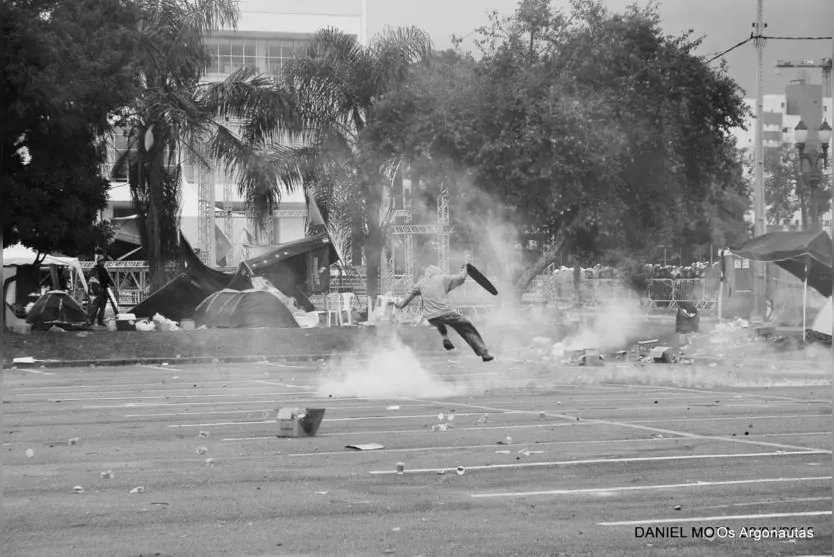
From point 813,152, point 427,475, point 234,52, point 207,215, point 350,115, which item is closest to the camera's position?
point 427,475

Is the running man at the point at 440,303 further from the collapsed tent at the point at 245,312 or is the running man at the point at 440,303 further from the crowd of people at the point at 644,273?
the crowd of people at the point at 644,273

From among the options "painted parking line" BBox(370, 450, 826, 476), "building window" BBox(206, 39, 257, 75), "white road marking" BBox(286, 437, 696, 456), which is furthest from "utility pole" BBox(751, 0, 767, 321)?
"building window" BBox(206, 39, 257, 75)

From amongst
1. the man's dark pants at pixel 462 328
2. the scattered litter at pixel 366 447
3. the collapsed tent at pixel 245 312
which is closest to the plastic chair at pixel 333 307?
the collapsed tent at pixel 245 312

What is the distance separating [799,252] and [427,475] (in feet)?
65.5

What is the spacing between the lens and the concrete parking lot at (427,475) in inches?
303

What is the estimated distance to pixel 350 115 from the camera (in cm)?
3950

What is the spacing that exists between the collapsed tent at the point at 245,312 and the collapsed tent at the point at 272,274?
178cm

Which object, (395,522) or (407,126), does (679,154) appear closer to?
(407,126)

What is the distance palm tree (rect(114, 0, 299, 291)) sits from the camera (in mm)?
35000

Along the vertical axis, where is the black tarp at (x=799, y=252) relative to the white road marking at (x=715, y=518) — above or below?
above

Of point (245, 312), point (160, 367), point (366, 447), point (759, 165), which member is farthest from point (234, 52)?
point (366, 447)

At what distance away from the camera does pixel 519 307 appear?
3738 centimetres

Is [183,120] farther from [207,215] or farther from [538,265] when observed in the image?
[538,265]

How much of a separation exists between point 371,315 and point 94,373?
12.7 metres
